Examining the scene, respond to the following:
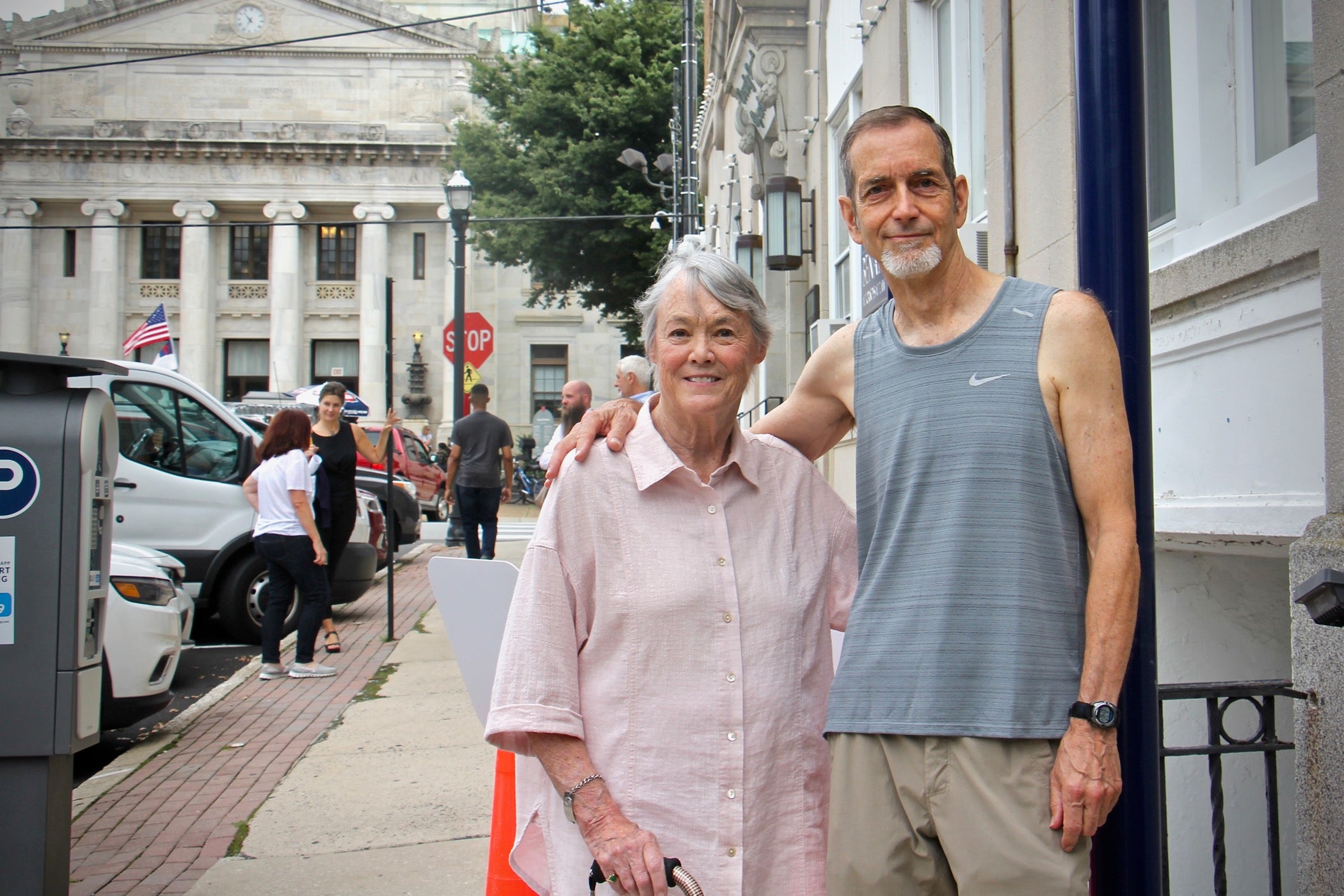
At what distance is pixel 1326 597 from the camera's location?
2.16 m

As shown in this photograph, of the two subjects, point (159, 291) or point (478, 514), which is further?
point (159, 291)

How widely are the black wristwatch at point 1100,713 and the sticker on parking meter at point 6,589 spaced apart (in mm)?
3379

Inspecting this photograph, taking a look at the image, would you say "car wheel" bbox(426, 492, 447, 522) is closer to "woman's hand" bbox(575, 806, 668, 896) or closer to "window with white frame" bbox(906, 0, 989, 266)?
"window with white frame" bbox(906, 0, 989, 266)

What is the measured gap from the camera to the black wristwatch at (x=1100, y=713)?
6.28 ft

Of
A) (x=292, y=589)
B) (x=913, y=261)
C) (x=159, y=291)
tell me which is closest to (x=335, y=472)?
(x=292, y=589)

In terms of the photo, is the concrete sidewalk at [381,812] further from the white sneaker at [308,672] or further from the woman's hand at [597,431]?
the woman's hand at [597,431]

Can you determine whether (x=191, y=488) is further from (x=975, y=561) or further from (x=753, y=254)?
(x=975, y=561)

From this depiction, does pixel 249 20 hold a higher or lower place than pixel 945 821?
higher

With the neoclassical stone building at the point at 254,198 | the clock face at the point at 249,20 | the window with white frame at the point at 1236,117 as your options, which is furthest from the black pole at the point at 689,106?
the clock face at the point at 249,20

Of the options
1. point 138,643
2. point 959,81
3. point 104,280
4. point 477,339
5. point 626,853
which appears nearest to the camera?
point 626,853

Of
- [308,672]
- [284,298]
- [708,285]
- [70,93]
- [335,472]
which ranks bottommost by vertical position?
[308,672]

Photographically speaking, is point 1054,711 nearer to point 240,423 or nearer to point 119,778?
point 119,778

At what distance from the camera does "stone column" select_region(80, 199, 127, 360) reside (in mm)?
47000

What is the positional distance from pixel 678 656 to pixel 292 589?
23.2 ft
